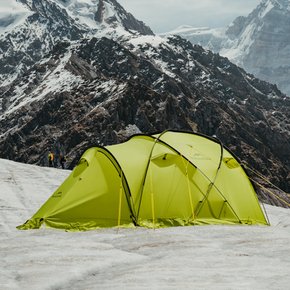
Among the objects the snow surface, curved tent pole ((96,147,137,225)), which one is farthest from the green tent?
the snow surface

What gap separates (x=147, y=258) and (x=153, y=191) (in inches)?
191

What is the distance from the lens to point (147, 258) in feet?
33.2

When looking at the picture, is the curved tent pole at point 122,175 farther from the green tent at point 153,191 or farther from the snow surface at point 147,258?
the snow surface at point 147,258

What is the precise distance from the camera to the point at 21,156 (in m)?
174

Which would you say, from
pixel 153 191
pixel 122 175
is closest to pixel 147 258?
pixel 153 191

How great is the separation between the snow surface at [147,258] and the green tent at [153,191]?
769mm

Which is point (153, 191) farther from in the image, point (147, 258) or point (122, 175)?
point (147, 258)

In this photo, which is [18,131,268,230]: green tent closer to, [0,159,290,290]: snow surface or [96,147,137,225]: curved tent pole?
[96,147,137,225]: curved tent pole

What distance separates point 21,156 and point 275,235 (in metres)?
168

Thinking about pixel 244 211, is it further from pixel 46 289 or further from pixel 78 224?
pixel 46 289

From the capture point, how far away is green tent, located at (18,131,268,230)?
14711mm

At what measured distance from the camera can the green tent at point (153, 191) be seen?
1471 cm

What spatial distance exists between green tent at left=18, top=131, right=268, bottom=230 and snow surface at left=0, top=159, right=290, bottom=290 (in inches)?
30.3

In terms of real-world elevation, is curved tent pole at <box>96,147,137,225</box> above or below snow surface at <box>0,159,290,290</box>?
above
